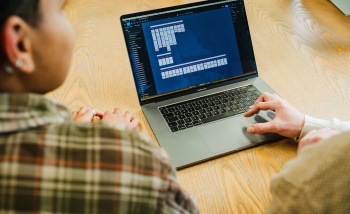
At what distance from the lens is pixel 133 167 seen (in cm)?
59

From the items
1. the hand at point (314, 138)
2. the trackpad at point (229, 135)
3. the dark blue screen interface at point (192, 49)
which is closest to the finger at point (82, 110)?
the dark blue screen interface at point (192, 49)

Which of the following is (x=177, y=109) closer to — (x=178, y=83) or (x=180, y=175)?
(x=178, y=83)

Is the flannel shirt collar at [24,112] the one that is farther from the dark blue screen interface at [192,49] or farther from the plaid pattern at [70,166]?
the dark blue screen interface at [192,49]

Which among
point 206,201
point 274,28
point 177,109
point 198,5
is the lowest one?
point 206,201

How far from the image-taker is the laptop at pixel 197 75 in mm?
979

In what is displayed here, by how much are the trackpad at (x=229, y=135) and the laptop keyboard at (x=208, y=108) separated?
0.03 m

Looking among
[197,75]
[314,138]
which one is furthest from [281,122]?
[197,75]

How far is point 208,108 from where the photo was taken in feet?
3.48

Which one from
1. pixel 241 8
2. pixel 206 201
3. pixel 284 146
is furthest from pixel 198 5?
pixel 206 201

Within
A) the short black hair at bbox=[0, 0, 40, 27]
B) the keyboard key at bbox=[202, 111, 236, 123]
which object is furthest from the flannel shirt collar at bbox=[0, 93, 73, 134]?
the keyboard key at bbox=[202, 111, 236, 123]

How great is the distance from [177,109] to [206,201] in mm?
316

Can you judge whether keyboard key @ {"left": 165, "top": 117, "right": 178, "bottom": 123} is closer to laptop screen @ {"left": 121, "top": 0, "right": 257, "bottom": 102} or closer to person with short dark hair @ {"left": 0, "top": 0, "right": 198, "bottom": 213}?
laptop screen @ {"left": 121, "top": 0, "right": 257, "bottom": 102}

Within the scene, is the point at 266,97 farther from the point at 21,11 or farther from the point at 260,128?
the point at 21,11

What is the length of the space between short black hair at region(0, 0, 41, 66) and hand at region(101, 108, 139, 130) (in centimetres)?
47
